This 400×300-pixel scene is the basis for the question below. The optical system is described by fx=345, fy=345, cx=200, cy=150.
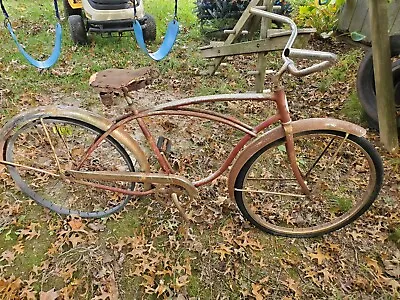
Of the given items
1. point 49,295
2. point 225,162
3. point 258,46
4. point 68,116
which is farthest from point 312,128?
point 49,295

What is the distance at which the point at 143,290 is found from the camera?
2.38m

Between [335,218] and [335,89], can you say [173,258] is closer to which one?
[335,218]

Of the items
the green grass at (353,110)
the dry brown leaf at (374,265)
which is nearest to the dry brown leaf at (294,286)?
the dry brown leaf at (374,265)

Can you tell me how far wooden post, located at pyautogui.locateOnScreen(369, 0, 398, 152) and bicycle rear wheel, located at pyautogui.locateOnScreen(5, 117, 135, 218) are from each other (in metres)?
2.30

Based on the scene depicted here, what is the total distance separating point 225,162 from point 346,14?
4146 millimetres

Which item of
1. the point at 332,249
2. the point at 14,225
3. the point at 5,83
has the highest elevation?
the point at 5,83

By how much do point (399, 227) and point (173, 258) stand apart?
1.81 meters

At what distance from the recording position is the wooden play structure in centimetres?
349

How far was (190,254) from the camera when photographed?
8.53ft

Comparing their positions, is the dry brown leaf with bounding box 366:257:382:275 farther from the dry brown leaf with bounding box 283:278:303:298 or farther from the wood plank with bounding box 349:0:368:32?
the wood plank with bounding box 349:0:368:32

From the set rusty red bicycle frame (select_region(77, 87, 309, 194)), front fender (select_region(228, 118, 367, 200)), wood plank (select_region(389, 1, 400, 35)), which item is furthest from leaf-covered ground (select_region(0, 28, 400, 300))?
wood plank (select_region(389, 1, 400, 35))

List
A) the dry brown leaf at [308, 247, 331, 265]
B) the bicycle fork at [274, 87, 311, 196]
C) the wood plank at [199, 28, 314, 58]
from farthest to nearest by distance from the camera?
1. the wood plank at [199, 28, 314, 58]
2. the dry brown leaf at [308, 247, 331, 265]
3. the bicycle fork at [274, 87, 311, 196]

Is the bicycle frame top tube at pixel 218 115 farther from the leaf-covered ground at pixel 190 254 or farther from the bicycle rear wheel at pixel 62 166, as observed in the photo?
the leaf-covered ground at pixel 190 254

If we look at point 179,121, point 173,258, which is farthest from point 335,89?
point 173,258
